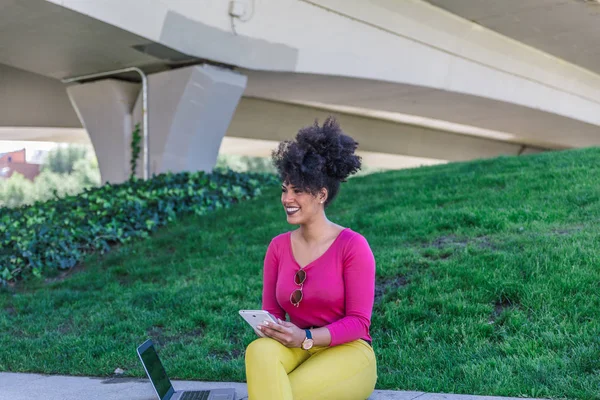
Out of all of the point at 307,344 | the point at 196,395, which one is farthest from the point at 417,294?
the point at 307,344

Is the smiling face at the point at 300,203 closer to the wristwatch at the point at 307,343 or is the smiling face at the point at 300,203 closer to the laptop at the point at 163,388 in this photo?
the wristwatch at the point at 307,343

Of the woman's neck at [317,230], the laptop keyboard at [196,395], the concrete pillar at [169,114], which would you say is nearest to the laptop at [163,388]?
the laptop keyboard at [196,395]

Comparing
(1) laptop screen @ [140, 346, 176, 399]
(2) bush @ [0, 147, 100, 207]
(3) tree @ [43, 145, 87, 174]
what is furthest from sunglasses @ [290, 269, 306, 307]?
(3) tree @ [43, 145, 87, 174]

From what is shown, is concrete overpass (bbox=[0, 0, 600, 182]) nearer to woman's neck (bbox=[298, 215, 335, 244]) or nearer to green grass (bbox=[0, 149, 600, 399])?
green grass (bbox=[0, 149, 600, 399])

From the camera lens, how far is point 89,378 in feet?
16.6

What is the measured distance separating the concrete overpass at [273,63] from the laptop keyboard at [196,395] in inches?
299

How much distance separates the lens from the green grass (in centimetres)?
445

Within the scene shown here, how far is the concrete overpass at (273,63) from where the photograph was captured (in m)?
11.6

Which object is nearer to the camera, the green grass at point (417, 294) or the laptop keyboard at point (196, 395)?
the laptop keyboard at point (196, 395)

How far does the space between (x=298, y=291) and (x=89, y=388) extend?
6.89 feet

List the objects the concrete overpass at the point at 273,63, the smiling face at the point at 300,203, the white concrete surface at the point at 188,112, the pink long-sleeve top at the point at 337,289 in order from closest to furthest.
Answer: the pink long-sleeve top at the point at 337,289 → the smiling face at the point at 300,203 → the concrete overpass at the point at 273,63 → the white concrete surface at the point at 188,112

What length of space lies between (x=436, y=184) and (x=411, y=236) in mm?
2739

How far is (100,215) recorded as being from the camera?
33.5 ft

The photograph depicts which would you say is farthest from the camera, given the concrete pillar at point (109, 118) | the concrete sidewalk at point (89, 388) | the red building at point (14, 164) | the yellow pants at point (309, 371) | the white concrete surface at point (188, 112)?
the concrete pillar at point (109, 118)
